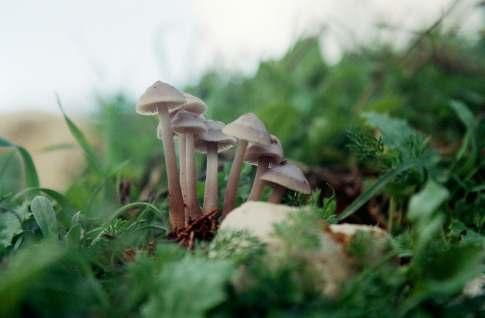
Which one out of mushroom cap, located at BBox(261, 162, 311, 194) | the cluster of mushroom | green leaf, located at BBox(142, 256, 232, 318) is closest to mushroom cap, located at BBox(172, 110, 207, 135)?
the cluster of mushroom

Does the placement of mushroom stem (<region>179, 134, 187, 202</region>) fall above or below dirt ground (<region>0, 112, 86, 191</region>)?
above

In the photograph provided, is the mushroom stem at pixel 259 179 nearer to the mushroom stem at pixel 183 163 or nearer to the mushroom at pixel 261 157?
the mushroom at pixel 261 157

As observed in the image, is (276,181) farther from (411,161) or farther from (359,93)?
(359,93)

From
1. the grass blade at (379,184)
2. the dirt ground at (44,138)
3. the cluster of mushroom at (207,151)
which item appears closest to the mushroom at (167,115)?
the cluster of mushroom at (207,151)

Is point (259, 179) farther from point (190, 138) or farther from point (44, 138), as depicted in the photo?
point (44, 138)

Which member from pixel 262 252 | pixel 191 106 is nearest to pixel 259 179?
pixel 191 106

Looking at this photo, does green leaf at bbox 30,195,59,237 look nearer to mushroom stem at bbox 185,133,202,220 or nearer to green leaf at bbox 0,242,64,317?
mushroom stem at bbox 185,133,202,220

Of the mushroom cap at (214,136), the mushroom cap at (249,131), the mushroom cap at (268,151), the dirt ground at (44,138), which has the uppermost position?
the mushroom cap at (249,131)

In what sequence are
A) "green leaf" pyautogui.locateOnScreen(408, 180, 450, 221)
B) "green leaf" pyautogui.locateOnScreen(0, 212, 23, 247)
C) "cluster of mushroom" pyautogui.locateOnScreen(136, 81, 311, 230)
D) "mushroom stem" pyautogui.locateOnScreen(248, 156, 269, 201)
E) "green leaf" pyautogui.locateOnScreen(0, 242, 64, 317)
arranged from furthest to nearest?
"mushroom stem" pyautogui.locateOnScreen(248, 156, 269, 201) → "cluster of mushroom" pyautogui.locateOnScreen(136, 81, 311, 230) → "green leaf" pyautogui.locateOnScreen(0, 212, 23, 247) → "green leaf" pyautogui.locateOnScreen(408, 180, 450, 221) → "green leaf" pyautogui.locateOnScreen(0, 242, 64, 317)
